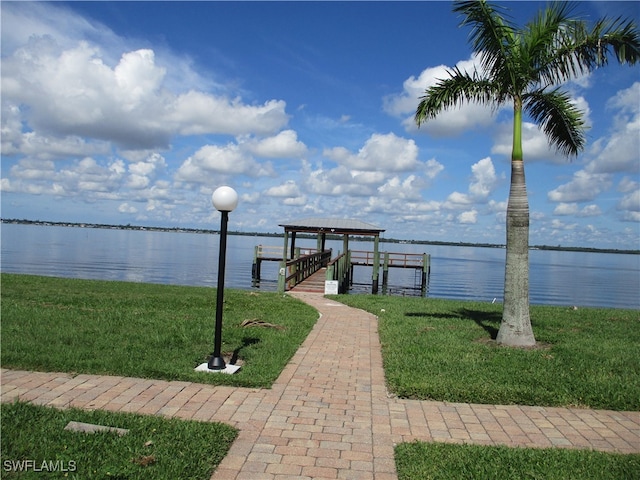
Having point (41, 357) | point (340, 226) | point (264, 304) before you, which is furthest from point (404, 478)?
point (340, 226)

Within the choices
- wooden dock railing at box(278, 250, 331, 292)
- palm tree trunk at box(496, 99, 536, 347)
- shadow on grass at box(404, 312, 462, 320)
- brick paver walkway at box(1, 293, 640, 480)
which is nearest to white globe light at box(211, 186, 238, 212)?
brick paver walkway at box(1, 293, 640, 480)

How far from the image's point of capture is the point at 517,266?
7.58 metres

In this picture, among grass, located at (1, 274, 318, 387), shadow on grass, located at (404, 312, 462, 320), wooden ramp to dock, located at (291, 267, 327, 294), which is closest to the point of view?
grass, located at (1, 274, 318, 387)

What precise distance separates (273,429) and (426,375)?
2295 mm

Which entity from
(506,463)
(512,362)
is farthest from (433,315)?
(506,463)

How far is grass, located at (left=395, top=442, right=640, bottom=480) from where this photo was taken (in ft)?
11.3

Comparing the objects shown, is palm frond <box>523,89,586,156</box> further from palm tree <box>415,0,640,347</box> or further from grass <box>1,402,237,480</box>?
grass <box>1,402,237,480</box>

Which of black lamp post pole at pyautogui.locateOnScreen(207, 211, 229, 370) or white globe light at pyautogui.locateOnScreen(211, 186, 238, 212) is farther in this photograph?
white globe light at pyautogui.locateOnScreen(211, 186, 238, 212)

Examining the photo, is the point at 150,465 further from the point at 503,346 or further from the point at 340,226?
the point at 340,226

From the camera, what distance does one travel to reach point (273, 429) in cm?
415

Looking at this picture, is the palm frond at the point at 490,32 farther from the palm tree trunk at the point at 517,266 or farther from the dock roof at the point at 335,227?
the dock roof at the point at 335,227

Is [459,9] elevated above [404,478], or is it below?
above

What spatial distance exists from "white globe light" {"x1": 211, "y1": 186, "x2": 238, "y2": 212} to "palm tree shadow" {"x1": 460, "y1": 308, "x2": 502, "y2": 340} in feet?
16.3

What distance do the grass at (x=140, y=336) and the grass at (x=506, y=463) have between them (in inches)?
83.0
